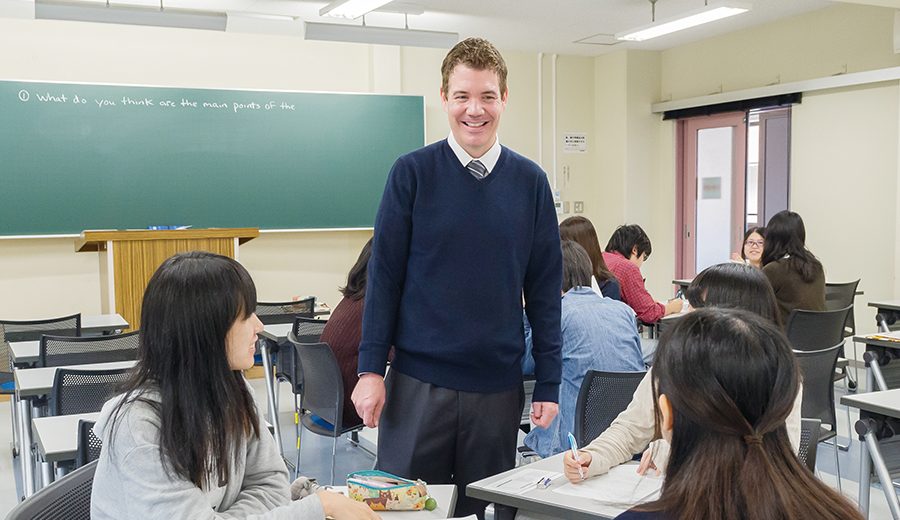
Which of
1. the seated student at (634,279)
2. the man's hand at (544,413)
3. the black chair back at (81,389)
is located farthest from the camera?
the seated student at (634,279)

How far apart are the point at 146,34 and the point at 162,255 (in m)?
2.06

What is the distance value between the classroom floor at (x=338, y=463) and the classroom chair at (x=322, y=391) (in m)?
0.48

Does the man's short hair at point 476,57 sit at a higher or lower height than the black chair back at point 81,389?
higher

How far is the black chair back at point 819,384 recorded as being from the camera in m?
2.77

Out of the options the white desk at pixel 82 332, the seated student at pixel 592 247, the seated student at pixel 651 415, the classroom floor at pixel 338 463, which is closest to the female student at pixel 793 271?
the classroom floor at pixel 338 463

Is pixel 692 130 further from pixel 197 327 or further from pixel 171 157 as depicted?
pixel 197 327

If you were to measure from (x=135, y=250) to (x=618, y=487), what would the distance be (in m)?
4.26

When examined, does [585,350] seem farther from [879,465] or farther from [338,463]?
[338,463]

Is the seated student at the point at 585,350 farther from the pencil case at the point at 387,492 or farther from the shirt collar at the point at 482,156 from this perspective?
the pencil case at the point at 387,492

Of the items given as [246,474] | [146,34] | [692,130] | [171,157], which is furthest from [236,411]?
[692,130]

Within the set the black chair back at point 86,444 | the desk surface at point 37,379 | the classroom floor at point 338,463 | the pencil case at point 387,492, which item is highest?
the pencil case at point 387,492

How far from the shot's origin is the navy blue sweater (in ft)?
5.73

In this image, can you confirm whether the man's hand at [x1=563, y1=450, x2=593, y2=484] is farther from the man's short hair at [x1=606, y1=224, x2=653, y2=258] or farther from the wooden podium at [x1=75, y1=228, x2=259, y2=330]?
the wooden podium at [x1=75, y1=228, x2=259, y2=330]

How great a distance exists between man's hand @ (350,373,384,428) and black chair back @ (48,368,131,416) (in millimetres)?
1117
